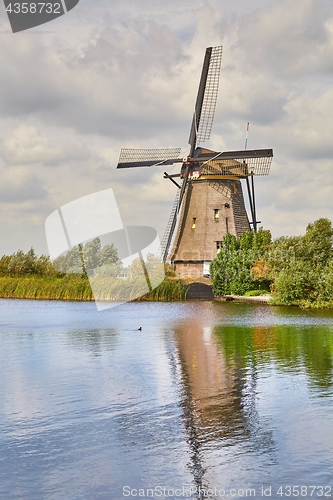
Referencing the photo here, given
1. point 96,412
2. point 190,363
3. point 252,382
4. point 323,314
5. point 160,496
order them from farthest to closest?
point 323,314, point 190,363, point 252,382, point 96,412, point 160,496

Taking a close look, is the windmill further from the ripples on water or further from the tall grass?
the ripples on water

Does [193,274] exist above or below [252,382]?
above

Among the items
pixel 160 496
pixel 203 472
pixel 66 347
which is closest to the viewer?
pixel 160 496

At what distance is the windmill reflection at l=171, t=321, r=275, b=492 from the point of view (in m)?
8.86

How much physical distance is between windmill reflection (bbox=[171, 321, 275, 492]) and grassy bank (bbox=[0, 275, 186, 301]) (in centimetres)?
2291

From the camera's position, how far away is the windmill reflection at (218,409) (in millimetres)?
8859

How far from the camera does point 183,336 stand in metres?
20.9

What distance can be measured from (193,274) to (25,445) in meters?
34.1

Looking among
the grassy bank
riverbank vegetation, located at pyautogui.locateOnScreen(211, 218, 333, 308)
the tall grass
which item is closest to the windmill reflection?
riverbank vegetation, located at pyautogui.locateOnScreen(211, 218, 333, 308)

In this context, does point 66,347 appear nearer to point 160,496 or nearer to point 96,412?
point 96,412

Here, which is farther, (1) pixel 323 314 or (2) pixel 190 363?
(1) pixel 323 314

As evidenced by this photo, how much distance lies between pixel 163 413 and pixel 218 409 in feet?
2.77

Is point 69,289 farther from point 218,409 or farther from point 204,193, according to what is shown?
point 218,409

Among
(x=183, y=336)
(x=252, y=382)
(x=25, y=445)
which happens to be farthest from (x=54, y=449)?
(x=183, y=336)
